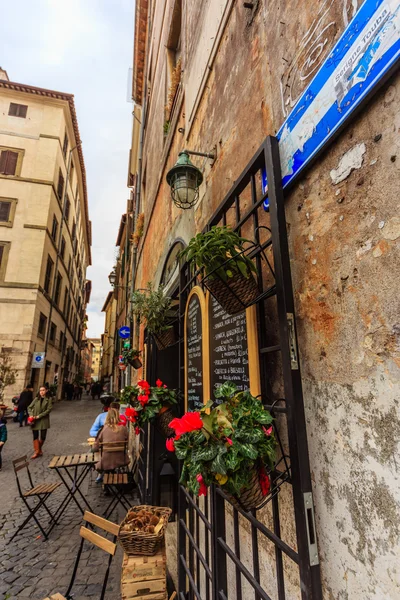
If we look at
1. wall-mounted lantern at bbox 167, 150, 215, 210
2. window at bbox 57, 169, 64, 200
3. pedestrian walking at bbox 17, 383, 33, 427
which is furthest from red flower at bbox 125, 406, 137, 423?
window at bbox 57, 169, 64, 200

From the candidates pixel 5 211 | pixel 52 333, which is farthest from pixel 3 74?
pixel 52 333

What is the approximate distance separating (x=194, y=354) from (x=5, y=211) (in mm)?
19279

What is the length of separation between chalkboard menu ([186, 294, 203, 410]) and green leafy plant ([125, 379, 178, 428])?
0.30 metres

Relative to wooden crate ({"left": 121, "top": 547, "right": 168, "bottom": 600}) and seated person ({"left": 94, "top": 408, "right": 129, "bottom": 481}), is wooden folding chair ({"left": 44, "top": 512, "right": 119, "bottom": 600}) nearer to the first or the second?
wooden crate ({"left": 121, "top": 547, "right": 168, "bottom": 600})

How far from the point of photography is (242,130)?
2.41 meters

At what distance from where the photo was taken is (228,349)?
2.11 meters

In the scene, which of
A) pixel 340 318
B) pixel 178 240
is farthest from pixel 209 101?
pixel 340 318

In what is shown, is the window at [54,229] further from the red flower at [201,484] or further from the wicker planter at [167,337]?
the red flower at [201,484]

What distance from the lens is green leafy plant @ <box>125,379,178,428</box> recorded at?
2.99m

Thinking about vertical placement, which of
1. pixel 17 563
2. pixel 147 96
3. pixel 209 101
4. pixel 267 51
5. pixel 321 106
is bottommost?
pixel 17 563

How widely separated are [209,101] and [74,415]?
16.5 m

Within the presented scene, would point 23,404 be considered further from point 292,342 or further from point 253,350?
point 292,342

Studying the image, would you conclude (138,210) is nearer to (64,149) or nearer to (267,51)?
(267,51)

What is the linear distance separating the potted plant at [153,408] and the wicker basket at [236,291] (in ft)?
5.26
